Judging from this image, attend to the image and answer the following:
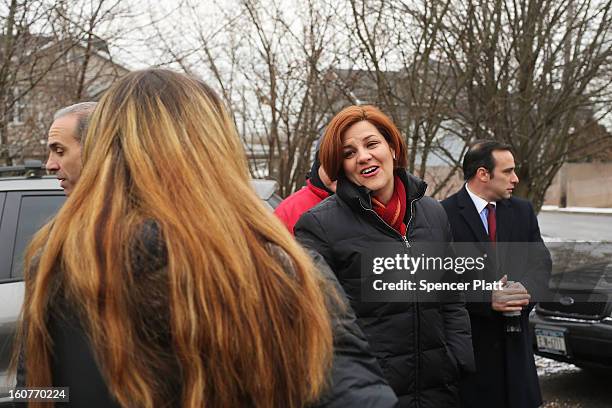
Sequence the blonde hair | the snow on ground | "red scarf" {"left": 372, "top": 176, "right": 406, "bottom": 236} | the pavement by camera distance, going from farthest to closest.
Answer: the pavement → the snow on ground → "red scarf" {"left": 372, "top": 176, "right": 406, "bottom": 236} → the blonde hair

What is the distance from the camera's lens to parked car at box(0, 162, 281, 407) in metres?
3.10

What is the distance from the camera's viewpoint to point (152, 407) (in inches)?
42.1

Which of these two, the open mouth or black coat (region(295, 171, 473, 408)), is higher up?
the open mouth

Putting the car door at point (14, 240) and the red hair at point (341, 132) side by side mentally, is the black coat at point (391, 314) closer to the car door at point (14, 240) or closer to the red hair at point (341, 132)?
the red hair at point (341, 132)

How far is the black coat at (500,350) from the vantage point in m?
3.14

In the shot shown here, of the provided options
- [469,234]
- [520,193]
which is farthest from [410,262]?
[520,193]

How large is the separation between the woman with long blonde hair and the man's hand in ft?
7.01

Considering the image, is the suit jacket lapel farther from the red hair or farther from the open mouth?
the open mouth

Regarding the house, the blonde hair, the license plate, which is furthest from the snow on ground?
the house

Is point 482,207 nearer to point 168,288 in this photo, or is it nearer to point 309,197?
point 309,197

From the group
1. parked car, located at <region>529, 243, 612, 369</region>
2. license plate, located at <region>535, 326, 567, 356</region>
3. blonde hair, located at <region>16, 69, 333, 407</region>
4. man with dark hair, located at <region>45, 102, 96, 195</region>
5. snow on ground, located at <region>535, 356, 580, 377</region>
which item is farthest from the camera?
snow on ground, located at <region>535, 356, 580, 377</region>

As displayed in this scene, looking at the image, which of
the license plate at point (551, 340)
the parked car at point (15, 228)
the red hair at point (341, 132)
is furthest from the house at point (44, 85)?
the license plate at point (551, 340)

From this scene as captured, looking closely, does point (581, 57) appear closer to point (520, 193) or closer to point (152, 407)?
point (520, 193)

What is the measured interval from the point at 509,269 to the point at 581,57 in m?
4.83
